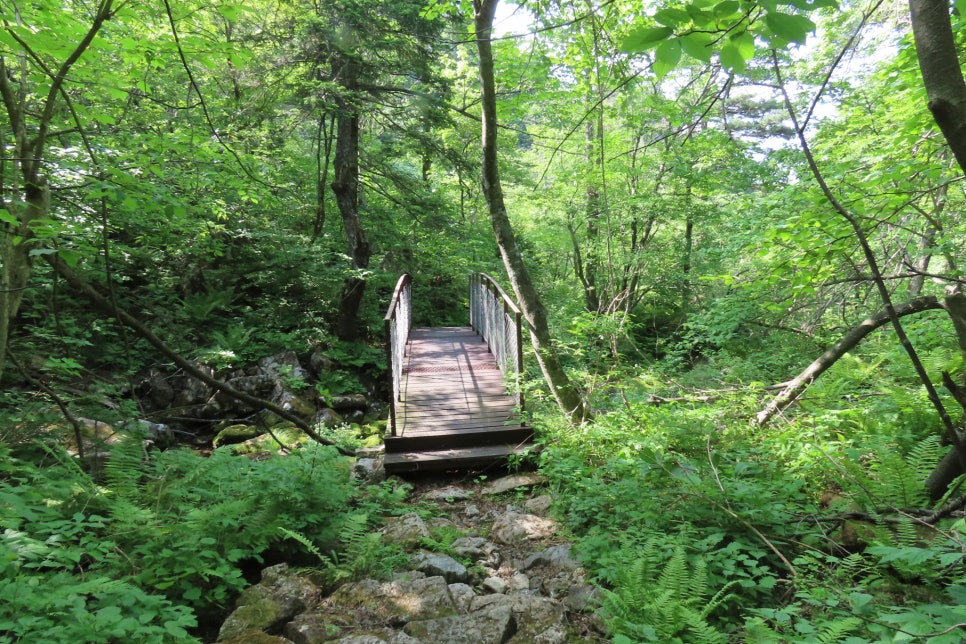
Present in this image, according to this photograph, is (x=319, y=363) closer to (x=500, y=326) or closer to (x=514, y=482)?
(x=500, y=326)

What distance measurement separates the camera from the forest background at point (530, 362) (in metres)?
2.09

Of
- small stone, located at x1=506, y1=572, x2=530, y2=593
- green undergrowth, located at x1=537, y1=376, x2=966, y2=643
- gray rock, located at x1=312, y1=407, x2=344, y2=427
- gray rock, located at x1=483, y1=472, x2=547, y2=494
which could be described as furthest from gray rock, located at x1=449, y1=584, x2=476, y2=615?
gray rock, located at x1=312, y1=407, x2=344, y2=427

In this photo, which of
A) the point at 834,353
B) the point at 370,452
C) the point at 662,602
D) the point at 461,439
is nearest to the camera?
the point at 662,602

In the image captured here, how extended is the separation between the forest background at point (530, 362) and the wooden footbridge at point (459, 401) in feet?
2.23

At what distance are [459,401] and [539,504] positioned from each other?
2462mm

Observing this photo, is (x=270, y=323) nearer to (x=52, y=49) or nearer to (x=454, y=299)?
(x=454, y=299)

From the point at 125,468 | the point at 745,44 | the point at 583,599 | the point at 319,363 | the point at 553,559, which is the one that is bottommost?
the point at 553,559

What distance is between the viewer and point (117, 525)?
8.77 ft

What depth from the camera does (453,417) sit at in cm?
635

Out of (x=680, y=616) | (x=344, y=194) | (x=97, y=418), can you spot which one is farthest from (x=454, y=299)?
(x=680, y=616)

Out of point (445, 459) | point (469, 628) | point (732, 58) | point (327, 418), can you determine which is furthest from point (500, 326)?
point (732, 58)

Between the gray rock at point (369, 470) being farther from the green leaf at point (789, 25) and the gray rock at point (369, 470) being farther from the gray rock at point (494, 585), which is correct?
the green leaf at point (789, 25)

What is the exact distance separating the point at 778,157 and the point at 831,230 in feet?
23.5

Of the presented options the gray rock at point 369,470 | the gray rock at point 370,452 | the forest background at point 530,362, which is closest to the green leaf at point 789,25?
the forest background at point 530,362
